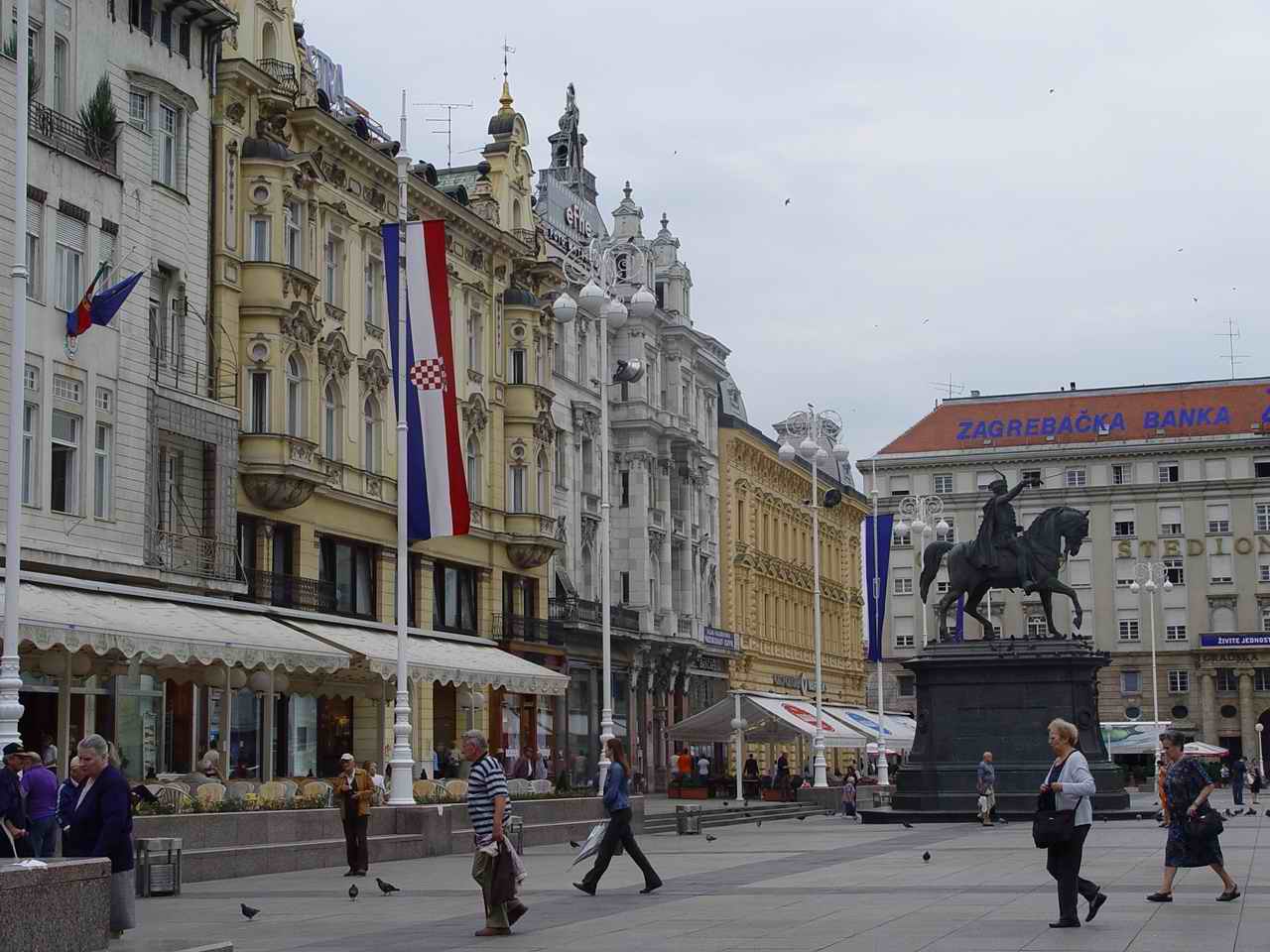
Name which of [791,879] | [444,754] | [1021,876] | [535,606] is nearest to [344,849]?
[791,879]

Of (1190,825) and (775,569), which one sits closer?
(1190,825)

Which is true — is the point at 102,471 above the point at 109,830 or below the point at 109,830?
above

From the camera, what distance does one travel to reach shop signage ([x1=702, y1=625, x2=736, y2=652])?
259 ft

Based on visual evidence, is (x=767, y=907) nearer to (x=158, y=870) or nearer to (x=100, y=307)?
(x=158, y=870)

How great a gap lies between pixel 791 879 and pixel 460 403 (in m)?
32.5

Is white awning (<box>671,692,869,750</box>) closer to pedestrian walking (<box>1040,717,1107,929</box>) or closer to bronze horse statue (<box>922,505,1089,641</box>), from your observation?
bronze horse statue (<box>922,505,1089,641</box>)

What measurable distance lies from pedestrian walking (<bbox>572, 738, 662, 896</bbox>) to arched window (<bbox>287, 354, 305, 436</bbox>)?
84.1ft

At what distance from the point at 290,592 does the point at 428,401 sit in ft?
44.0

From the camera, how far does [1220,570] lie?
4993 inches

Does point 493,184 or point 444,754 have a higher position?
point 493,184

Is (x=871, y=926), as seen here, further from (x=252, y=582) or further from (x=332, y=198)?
(x=332, y=198)

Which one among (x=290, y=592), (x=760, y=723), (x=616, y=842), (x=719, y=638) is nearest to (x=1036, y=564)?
(x=290, y=592)

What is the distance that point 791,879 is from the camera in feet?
82.5

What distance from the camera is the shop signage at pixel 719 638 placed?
259 ft
